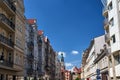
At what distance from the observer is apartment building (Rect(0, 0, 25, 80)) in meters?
37.5

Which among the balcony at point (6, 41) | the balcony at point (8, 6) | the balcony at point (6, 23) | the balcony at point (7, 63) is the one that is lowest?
the balcony at point (7, 63)

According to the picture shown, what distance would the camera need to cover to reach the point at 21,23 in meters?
48.8

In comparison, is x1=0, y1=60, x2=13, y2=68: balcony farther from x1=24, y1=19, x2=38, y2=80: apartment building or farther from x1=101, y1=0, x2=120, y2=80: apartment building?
x1=24, y1=19, x2=38, y2=80: apartment building

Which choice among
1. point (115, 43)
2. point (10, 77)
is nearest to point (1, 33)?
point (10, 77)

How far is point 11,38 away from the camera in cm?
4256

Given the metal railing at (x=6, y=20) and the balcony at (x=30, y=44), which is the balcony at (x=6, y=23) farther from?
the balcony at (x=30, y=44)

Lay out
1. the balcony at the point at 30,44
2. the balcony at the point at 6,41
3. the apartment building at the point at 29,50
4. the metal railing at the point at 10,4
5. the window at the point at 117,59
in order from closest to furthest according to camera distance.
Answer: the window at the point at 117,59, the balcony at the point at 6,41, the metal railing at the point at 10,4, the apartment building at the point at 29,50, the balcony at the point at 30,44

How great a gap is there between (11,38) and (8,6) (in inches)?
229

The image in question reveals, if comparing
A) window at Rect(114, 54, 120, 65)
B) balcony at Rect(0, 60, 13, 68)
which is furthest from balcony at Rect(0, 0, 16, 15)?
window at Rect(114, 54, 120, 65)

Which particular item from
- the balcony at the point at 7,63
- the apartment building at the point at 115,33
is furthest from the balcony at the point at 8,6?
the apartment building at the point at 115,33

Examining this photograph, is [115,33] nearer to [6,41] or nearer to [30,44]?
[6,41]

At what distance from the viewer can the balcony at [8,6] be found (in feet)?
122

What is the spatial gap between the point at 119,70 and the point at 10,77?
17304mm

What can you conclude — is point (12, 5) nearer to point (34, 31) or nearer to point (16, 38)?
point (16, 38)
